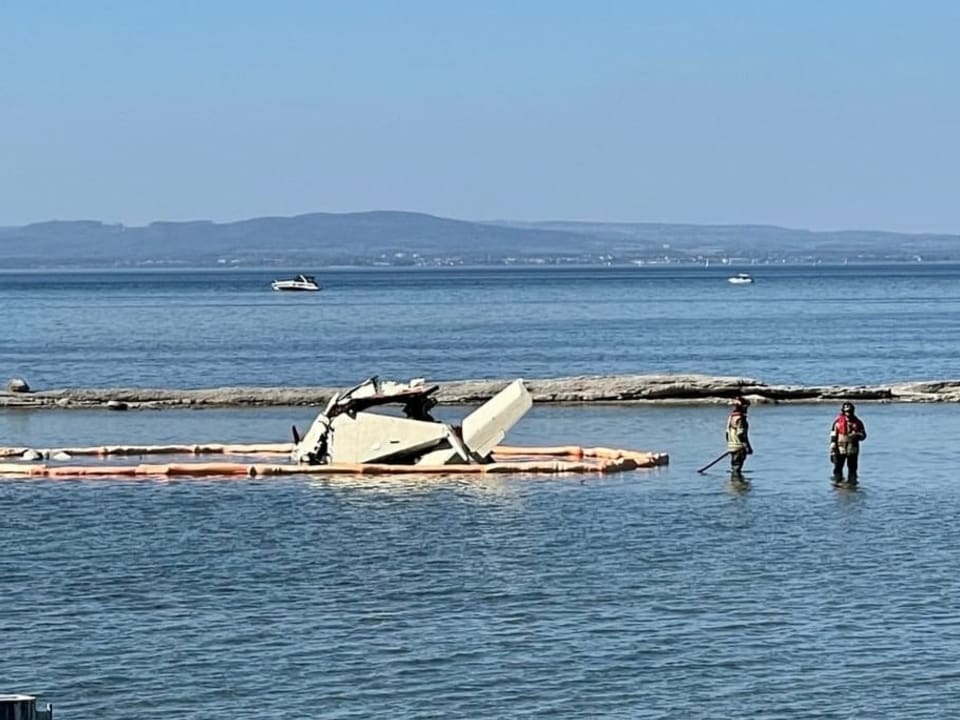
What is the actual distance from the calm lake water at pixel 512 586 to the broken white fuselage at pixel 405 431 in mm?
1173

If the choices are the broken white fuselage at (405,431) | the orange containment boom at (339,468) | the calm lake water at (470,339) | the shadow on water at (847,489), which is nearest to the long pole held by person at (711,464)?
the orange containment boom at (339,468)

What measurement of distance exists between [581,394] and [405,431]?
1288cm

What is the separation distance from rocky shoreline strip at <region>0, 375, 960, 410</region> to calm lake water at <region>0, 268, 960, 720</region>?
3.34 meters

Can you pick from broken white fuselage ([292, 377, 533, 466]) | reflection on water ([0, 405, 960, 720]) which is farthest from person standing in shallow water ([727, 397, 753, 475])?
broken white fuselage ([292, 377, 533, 466])

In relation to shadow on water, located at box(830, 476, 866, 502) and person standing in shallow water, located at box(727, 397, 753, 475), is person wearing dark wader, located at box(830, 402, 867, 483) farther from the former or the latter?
person standing in shallow water, located at box(727, 397, 753, 475)

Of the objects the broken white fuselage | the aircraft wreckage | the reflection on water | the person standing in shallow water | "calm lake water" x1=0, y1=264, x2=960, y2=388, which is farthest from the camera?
"calm lake water" x1=0, y1=264, x2=960, y2=388

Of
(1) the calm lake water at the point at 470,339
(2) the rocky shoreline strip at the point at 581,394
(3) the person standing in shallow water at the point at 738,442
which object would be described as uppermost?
(3) the person standing in shallow water at the point at 738,442

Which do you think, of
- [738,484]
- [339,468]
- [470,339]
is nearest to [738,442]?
[738,484]

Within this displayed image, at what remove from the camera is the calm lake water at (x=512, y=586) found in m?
18.8

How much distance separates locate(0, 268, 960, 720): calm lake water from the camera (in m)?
18.8

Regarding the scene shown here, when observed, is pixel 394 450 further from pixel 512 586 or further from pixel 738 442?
pixel 512 586

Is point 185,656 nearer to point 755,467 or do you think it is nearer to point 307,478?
point 307,478

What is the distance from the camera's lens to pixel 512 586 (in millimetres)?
23812

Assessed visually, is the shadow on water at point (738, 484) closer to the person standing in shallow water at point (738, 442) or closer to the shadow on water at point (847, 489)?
the person standing in shallow water at point (738, 442)
